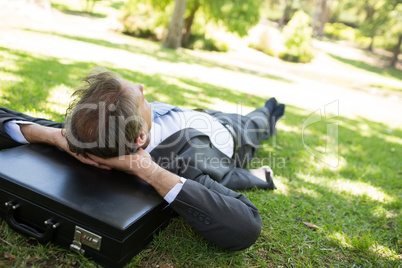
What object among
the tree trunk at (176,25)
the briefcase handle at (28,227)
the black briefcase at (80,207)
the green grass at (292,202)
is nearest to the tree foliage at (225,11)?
the tree trunk at (176,25)

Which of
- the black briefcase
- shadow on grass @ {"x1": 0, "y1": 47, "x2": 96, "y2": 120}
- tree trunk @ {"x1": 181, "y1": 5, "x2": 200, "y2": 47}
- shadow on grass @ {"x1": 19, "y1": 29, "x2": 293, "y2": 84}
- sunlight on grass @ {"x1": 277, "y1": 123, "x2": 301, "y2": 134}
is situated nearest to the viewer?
the black briefcase

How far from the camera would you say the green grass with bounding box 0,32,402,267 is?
1874mm

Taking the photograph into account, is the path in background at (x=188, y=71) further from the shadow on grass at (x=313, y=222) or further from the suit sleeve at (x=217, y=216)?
the suit sleeve at (x=217, y=216)

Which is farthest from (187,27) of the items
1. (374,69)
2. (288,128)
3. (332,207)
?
(332,207)

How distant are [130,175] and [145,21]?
57.0 feet

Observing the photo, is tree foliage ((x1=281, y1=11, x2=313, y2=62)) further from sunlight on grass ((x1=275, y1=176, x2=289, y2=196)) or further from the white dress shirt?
the white dress shirt

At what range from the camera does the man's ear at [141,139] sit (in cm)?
196

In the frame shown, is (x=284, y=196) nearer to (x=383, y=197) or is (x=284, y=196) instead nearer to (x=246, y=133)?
(x=246, y=133)

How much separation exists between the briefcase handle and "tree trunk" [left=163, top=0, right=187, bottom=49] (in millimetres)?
14152

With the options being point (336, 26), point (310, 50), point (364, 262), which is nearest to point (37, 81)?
point (364, 262)

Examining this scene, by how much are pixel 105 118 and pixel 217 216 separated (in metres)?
0.88

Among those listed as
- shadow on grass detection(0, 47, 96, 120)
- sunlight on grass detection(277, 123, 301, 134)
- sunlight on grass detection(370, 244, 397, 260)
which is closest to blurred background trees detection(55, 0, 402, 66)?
shadow on grass detection(0, 47, 96, 120)

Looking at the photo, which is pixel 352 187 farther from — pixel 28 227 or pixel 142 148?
pixel 28 227

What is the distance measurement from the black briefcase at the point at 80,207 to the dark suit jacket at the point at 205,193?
0.21 m
